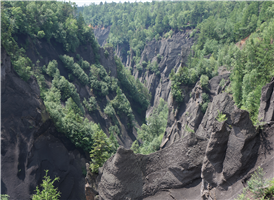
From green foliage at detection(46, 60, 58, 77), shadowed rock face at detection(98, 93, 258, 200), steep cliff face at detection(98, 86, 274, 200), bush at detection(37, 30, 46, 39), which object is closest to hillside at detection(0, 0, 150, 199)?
green foliage at detection(46, 60, 58, 77)

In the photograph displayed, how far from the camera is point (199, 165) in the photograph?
17.4 metres

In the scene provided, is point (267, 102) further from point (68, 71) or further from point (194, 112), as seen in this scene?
point (68, 71)

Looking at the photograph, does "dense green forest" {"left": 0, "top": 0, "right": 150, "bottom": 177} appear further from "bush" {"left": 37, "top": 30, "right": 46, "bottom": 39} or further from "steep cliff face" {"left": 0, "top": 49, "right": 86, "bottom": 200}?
"steep cliff face" {"left": 0, "top": 49, "right": 86, "bottom": 200}

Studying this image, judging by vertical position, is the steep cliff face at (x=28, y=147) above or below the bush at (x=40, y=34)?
below

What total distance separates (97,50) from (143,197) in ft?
270

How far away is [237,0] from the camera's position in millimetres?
129500

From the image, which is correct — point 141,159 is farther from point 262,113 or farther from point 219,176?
point 262,113

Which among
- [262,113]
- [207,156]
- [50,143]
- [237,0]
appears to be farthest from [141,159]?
[237,0]

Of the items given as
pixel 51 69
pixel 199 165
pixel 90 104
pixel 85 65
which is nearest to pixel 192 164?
pixel 199 165

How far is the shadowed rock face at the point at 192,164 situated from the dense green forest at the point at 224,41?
10.6m

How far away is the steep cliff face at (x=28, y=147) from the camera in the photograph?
1273 inches

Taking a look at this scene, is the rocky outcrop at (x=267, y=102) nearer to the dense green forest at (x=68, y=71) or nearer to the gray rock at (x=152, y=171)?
the gray rock at (x=152, y=171)

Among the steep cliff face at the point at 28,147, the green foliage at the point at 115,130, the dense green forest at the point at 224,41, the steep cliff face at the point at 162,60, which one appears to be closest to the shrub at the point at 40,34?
the steep cliff face at the point at 28,147

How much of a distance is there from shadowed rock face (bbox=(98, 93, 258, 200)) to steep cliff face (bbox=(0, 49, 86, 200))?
2013 cm
